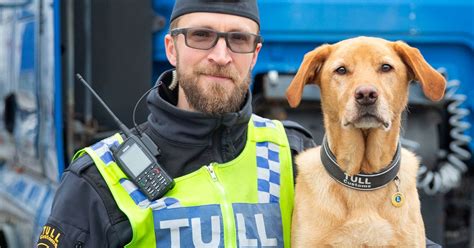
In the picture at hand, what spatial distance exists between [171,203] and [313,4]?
1.92m

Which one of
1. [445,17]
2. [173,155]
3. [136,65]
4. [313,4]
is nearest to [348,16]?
[313,4]

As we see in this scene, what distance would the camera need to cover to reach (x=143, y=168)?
98.7 inches

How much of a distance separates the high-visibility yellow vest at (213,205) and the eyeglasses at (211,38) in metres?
0.34

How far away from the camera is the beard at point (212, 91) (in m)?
2.60

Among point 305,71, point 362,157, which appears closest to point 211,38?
point 305,71

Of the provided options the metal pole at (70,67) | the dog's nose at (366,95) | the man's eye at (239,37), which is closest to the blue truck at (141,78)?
the metal pole at (70,67)

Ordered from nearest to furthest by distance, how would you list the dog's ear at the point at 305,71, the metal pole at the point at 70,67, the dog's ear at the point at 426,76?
the dog's ear at the point at 426,76 < the dog's ear at the point at 305,71 < the metal pole at the point at 70,67

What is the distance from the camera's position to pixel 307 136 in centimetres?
304

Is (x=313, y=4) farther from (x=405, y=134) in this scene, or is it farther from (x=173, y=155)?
(x=173, y=155)

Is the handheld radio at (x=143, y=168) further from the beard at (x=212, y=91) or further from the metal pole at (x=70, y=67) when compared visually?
the metal pole at (x=70, y=67)

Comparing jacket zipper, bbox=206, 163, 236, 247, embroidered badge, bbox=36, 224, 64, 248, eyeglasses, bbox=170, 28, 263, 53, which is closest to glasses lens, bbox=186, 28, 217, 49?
eyeglasses, bbox=170, 28, 263, 53

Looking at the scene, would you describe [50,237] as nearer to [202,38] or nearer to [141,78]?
[202,38]

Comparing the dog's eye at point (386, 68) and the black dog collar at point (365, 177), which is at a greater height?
the dog's eye at point (386, 68)

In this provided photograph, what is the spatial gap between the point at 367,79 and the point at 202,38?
0.53 meters
